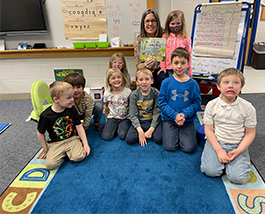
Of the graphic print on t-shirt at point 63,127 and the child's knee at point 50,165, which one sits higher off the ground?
the graphic print on t-shirt at point 63,127

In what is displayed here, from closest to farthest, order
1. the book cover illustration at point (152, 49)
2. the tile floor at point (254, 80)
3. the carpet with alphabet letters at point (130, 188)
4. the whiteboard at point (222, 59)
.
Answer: the carpet with alphabet letters at point (130, 188)
the book cover illustration at point (152, 49)
the whiteboard at point (222, 59)
the tile floor at point (254, 80)

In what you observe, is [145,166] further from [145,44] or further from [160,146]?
[145,44]

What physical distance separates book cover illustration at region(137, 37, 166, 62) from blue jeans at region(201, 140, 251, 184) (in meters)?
1.17

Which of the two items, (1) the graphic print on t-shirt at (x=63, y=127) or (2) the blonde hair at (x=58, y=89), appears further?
(1) the graphic print on t-shirt at (x=63, y=127)

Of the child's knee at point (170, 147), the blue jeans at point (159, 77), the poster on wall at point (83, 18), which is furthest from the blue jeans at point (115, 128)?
the poster on wall at point (83, 18)

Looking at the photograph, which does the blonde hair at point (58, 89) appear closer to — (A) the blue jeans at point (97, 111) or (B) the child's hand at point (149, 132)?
(A) the blue jeans at point (97, 111)

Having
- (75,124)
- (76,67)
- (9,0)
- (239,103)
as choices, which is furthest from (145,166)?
(9,0)

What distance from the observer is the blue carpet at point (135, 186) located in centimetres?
124

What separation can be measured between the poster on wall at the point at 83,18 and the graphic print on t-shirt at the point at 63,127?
1810 millimetres

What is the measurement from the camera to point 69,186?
4.68ft

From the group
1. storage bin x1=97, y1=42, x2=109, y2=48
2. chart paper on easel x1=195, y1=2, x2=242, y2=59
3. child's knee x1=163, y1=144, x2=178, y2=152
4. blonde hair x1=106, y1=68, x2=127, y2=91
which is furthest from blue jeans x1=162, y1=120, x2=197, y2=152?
storage bin x1=97, y1=42, x2=109, y2=48

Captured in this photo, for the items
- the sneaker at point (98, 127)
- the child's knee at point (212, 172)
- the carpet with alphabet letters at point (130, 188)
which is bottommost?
the carpet with alphabet letters at point (130, 188)

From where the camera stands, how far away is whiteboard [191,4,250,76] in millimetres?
2305

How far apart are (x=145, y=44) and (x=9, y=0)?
88.5 inches
